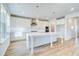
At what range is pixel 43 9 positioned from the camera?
355cm

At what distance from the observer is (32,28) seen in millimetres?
3762

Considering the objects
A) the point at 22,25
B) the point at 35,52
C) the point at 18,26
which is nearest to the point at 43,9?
the point at 22,25

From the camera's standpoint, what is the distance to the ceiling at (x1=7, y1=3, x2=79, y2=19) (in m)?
3.20

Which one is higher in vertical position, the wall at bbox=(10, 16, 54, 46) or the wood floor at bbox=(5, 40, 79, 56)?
the wall at bbox=(10, 16, 54, 46)

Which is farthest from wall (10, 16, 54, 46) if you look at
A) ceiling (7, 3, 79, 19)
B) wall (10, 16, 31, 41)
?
ceiling (7, 3, 79, 19)

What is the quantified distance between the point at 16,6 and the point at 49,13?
1.25 meters

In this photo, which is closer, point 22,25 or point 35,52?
point 22,25

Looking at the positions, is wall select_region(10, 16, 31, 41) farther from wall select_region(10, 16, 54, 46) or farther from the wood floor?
the wood floor

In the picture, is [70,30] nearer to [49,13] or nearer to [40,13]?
[49,13]

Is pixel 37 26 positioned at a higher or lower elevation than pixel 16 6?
lower

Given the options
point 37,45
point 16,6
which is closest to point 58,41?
point 37,45

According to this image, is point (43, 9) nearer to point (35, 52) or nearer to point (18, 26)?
point (18, 26)

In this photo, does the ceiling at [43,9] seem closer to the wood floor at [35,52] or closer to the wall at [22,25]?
the wall at [22,25]

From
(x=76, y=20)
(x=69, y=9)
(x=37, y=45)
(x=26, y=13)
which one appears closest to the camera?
(x=26, y=13)
